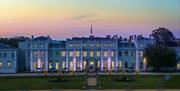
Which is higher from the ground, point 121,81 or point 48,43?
point 48,43

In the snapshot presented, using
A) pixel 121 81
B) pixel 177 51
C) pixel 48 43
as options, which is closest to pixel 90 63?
pixel 48 43

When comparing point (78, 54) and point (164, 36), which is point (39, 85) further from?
point (164, 36)

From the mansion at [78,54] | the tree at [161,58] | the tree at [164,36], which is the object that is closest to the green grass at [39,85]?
the tree at [161,58]

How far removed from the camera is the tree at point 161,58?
93750mm

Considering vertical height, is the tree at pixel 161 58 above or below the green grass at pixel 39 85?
above

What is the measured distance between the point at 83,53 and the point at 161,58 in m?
20.1

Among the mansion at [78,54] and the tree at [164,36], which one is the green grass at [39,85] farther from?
the tree at [164,36]

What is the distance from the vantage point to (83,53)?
105 m

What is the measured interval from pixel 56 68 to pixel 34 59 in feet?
18.4

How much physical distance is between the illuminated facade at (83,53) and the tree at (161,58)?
7.72 m

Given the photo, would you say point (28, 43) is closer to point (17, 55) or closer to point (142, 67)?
point (17, 55)

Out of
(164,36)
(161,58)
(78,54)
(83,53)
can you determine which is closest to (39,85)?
(161,58)

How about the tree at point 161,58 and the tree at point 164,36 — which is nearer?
the tree at point 161,58

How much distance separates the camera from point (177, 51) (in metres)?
106
